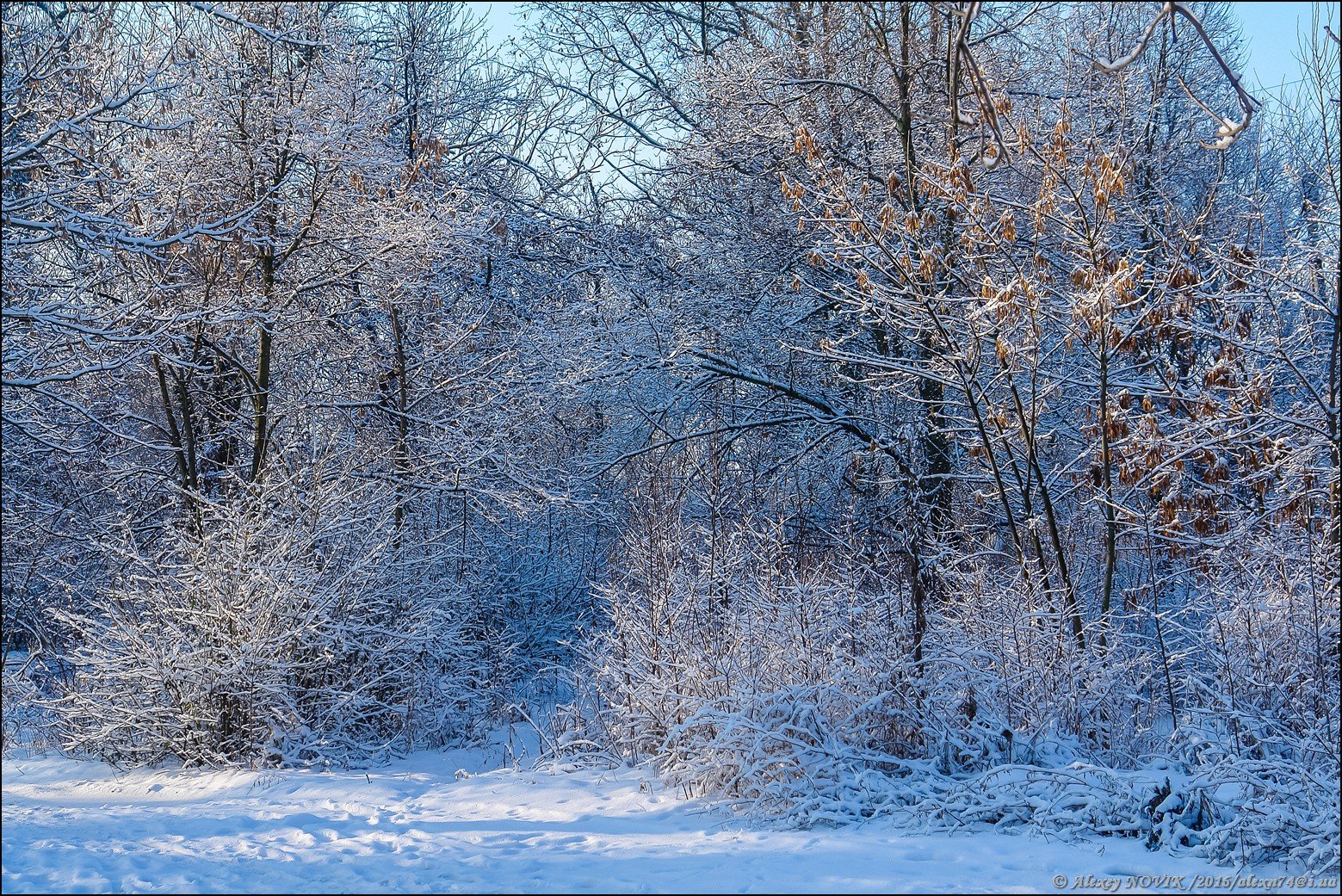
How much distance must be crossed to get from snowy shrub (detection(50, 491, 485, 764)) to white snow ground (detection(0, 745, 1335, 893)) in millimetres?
713

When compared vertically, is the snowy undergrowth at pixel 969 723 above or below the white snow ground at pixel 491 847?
above

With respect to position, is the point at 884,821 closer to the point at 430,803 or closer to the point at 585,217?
the point at 430,803

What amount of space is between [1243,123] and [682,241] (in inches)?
398

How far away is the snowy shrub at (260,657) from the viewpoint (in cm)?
793

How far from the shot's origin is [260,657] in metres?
7.95

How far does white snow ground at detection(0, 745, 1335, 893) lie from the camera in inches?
186

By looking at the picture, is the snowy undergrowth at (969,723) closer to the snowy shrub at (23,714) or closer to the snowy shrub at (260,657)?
the snowy shrub at (260,657)

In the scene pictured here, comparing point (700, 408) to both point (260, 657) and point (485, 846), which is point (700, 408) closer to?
point (260, 657)

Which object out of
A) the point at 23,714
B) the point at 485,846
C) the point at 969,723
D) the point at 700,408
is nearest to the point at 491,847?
the point at 485,846

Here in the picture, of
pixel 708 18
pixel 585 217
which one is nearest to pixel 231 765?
pixel 585 217

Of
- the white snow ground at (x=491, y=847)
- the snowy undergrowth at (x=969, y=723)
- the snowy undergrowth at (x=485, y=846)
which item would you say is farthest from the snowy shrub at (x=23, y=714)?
the snowy undergrowth at (x=969, y=723)

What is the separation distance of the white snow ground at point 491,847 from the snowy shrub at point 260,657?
0.71 metres

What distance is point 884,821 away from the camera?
18.4ft

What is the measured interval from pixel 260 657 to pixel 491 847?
3337 millimetres
